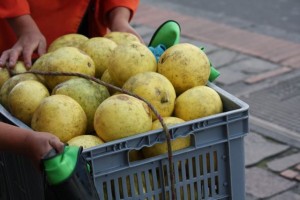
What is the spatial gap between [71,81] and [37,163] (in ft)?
1.74

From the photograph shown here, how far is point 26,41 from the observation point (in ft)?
8.87

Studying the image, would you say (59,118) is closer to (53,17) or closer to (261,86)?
(53,17)

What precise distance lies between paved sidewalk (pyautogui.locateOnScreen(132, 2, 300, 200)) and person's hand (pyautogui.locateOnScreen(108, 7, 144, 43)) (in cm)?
121

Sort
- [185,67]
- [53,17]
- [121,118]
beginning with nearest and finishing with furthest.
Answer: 1. [121,118]
2. [185,67]
3. [53,17]

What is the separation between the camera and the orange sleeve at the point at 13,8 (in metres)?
2.76

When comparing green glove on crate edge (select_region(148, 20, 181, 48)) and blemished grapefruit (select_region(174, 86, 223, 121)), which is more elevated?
green glove on crate edge (select_region(148, 20, 181, 48))

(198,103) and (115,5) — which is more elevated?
(115,5)

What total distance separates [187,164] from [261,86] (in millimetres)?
2977

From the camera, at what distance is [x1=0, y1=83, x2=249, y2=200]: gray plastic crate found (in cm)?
190

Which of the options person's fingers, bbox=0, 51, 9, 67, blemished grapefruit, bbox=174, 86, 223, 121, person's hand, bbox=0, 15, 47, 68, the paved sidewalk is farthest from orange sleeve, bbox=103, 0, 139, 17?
the paved sidewalk

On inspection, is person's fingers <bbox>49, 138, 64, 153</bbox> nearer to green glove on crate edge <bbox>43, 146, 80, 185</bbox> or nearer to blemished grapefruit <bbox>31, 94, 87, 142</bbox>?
green glove on crate edge <bbox>43, 146, 80, 185</bbox>

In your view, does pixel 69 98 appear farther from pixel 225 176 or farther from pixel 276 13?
pixel 276 13

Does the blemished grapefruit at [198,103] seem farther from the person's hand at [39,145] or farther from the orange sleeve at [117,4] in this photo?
the orange sleeve at [117,4]

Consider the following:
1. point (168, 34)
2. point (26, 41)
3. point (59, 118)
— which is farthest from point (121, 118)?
point (26, 41)
